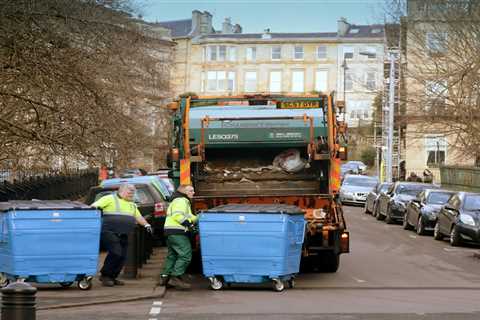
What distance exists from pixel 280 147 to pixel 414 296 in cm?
400

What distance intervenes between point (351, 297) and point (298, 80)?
287ft

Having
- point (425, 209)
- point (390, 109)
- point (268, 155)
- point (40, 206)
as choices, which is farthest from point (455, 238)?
point (390, 109)

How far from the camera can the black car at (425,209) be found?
3037 centimetres

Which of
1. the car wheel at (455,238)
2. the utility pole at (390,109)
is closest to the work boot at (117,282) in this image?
the car wheel at (455,238)

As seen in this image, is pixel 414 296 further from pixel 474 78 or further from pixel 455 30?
pixel 455 30

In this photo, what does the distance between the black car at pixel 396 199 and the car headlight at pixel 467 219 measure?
279 inches

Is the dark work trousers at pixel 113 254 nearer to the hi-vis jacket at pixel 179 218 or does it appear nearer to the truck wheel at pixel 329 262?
the hi-vis jacket at pixel 179 218

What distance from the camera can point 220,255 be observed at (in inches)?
623

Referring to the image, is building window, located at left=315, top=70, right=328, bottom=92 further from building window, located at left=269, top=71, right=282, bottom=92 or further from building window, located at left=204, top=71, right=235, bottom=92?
building window, located at left=204, top=71, right=235, bottom=92

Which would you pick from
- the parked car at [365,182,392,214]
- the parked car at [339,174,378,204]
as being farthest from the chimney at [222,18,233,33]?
the parked car at [365,182,392,214]

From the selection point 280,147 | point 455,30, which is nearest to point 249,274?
point 280,147

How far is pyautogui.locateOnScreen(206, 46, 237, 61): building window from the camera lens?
335 feet

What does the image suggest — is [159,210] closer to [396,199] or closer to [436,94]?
[396,199]

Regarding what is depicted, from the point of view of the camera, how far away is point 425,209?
30641 mm
